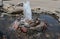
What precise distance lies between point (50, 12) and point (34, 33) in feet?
9.35

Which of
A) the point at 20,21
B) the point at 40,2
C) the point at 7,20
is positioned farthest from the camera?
the point at 40,2

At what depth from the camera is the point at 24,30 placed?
600 centimetres

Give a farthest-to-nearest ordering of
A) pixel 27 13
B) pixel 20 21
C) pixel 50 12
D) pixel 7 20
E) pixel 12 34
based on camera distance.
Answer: pixel 50 12, pixel 27 13, pixel 7 20, pixel 20 21, pixel 12 34

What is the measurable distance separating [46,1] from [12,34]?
19.3 ft

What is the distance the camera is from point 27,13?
8031 millimetres

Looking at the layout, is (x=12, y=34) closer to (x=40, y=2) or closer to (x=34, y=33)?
(x=34, y=33)

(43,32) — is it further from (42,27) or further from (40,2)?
(40,2)

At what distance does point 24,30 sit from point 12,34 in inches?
12.7

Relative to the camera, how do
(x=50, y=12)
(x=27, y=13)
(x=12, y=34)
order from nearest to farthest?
(x=12, y=34) → (x=27, y=13) → (x=50, y=12)

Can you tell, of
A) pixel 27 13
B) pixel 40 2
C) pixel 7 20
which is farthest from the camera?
pixel 40 2

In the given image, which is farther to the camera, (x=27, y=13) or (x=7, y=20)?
(x=27, y=13)

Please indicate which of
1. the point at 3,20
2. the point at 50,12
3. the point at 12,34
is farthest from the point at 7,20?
the point at 50,12

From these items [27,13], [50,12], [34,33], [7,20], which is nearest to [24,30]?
[34,33]

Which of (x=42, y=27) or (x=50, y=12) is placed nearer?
(x=42, y=27)
